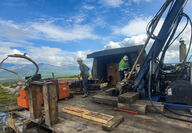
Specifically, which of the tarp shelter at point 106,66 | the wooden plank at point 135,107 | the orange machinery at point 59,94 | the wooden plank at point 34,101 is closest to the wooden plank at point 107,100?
the wooden plank at point 135,107

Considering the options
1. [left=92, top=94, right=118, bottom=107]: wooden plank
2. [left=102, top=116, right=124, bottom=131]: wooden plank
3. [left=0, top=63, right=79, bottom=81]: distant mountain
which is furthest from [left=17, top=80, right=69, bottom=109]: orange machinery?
[left=102, top=116, right=124, bottom=131]: wooden plank

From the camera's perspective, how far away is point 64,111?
3.81 m

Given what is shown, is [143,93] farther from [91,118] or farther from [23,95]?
[23,95]

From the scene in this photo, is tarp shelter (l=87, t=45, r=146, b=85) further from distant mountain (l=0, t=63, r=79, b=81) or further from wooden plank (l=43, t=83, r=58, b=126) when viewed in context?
wooden plank (l=43, t=83, r=58, b=126)

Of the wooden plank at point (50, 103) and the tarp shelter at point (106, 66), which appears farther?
the tarp shelter at point (106, 66)

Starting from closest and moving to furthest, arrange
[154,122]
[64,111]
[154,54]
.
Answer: [154,122] < [64,111] < [154,54]

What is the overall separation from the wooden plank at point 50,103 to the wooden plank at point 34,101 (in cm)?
62

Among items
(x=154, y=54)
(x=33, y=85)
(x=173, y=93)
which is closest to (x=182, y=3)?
(x=154, y=54)

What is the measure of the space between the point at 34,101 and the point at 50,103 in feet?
2.46

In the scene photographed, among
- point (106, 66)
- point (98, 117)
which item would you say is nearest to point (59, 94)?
point (98, 117)

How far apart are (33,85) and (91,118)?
190 cm

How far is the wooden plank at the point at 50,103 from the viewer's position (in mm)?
2738

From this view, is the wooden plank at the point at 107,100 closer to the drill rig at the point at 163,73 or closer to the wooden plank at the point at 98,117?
the drill rig at the point at 163,73

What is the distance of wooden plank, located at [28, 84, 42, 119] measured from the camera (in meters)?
3.15
